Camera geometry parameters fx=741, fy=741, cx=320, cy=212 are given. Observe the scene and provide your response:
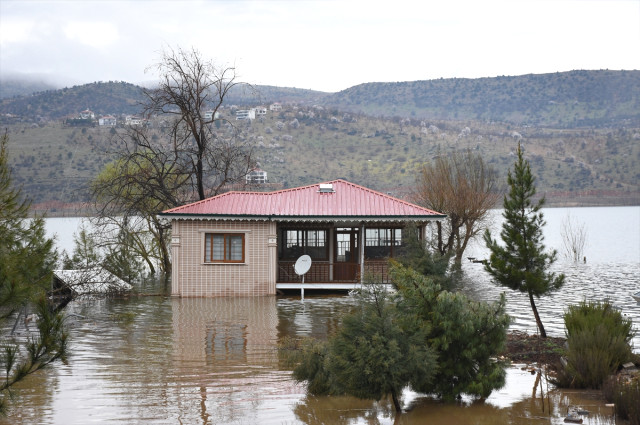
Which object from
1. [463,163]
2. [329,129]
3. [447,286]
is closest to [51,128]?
[329,129]

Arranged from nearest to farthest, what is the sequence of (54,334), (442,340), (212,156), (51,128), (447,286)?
(54,334), (442,340), (447,286), (212,156), (51,128)

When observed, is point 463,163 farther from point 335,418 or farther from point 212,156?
point 335,418

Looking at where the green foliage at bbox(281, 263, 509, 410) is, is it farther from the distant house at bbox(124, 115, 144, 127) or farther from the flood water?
the distant house at bbox(124, 115, 144, 127)

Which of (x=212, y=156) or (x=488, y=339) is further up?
(x=212, y=156)

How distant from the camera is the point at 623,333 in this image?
13.3m

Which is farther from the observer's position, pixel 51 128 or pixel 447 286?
pixel 51 128

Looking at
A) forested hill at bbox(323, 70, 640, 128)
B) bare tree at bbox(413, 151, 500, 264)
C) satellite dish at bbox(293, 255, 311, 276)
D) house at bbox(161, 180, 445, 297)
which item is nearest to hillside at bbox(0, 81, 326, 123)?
forested hill at bbox(323, 70, 640, 128)

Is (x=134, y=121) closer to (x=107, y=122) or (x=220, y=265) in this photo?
(x=220, y=265)

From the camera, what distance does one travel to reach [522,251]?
1589 cm

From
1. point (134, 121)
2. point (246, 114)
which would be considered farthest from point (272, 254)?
point (246, 114)

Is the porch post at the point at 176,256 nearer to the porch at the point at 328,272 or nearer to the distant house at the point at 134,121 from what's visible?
the porch at the point at 328,272

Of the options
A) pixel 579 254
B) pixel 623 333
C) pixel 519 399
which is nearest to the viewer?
pixel 519 399

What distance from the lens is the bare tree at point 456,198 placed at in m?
37.7

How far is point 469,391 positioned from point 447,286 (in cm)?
Answer: 373
